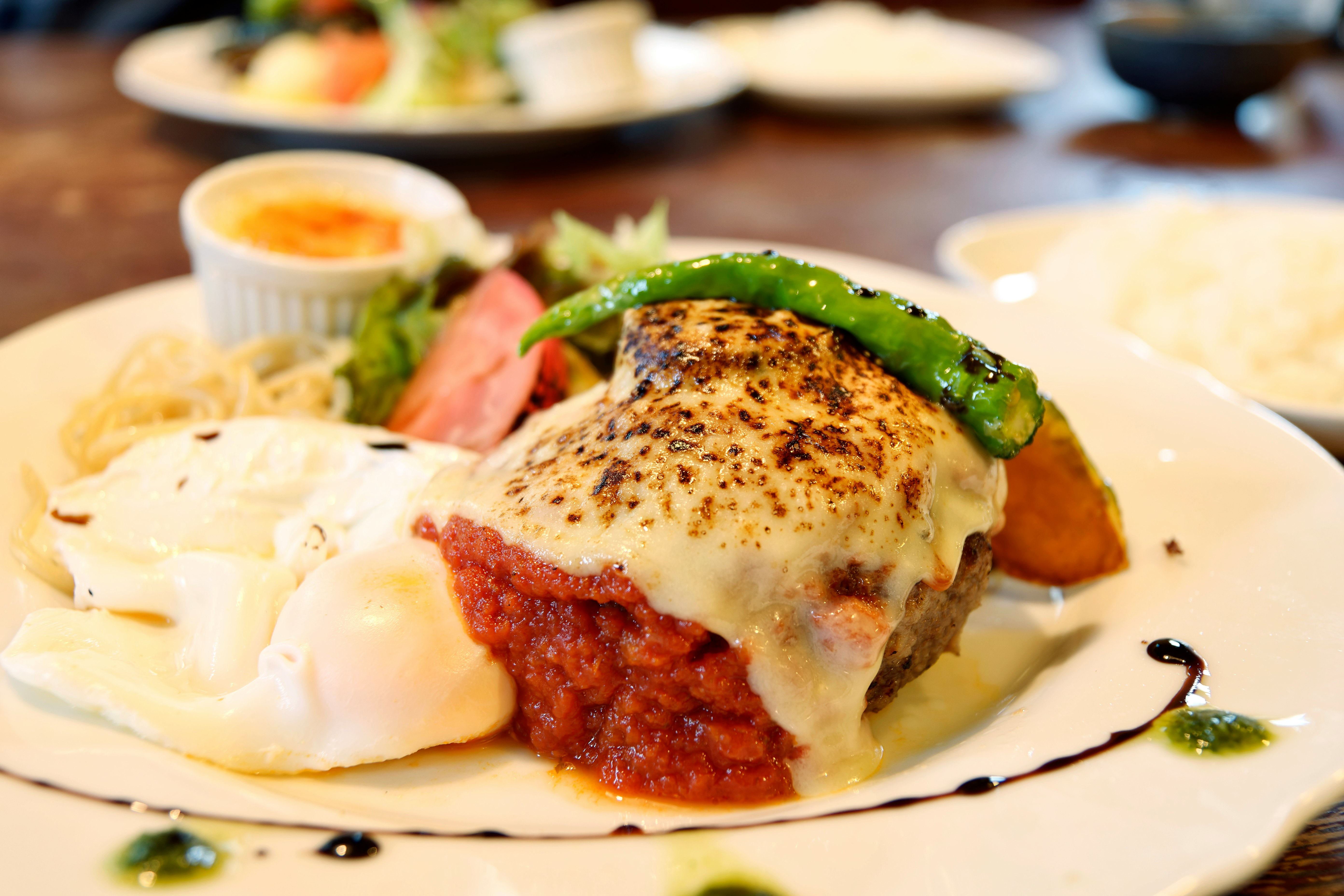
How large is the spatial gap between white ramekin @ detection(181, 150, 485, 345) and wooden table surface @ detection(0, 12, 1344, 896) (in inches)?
41.1

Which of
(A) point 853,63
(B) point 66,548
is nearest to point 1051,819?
(B) point 66,548

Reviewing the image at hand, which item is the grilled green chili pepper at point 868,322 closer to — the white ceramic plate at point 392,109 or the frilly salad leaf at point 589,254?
the frilly salad leaf at point 589,254

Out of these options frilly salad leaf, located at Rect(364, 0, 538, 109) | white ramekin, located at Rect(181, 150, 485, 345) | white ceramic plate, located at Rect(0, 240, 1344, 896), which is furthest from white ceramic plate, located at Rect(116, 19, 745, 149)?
white ceramic plate, located at Rect(0, 240, 1344, 896)

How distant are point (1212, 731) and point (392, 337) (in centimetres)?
268

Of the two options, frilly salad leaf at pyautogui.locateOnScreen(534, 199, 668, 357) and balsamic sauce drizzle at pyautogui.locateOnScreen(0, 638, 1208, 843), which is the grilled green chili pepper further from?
frilly salad leaf at pyautogui.locateOnScreen(534, 199, 668, 357)

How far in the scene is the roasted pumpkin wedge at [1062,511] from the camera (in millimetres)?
2596

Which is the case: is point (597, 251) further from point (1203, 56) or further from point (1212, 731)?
point (1203, 56)

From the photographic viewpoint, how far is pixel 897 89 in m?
7.33

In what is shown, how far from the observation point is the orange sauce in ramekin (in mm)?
3744

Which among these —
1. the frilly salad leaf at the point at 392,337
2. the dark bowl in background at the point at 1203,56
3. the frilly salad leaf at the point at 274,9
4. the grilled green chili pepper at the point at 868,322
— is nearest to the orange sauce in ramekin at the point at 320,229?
the frilly salad leaf at the point at 392,337

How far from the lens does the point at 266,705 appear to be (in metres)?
2.06

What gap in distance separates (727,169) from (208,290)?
12.2 ft

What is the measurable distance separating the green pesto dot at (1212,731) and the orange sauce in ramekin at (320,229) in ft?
9.93

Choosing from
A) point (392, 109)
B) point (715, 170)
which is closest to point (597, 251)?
point (715, 170)
